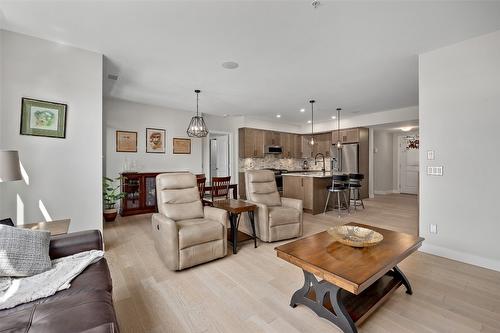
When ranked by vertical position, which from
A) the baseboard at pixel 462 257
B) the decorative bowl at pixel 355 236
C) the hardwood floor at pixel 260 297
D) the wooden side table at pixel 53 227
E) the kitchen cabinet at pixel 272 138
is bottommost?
the hardwood floor at pixel 260 297

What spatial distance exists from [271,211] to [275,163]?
4.83 metres

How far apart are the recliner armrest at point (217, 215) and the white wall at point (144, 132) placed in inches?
125

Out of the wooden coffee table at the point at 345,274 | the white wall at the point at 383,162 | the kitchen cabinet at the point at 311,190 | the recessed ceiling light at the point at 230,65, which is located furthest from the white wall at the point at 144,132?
the white wall at the point at 383,162

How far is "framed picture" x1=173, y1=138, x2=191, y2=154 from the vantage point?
5816mm

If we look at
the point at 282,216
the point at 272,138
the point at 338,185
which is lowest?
the point at 282,216

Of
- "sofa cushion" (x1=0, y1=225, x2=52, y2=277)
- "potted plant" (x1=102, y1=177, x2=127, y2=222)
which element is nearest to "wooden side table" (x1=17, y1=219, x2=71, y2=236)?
"sofa cushion" (x1=0, y1=225, x2=52, y2=277)

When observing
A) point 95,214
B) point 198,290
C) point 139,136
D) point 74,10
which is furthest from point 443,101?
point 139,136

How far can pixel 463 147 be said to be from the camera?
263cm

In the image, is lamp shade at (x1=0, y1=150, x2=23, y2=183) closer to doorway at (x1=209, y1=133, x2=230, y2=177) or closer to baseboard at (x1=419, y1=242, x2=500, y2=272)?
baseboard at (x1=419, y1=242, x2=500, y2=272)

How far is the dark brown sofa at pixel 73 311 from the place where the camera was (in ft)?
3.15

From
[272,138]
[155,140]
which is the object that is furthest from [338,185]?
[155,140]

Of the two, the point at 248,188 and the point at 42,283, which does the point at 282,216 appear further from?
the point at 42,283

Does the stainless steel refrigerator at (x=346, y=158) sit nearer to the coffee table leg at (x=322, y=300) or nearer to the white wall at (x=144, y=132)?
the white wall at (x=144, y=132)

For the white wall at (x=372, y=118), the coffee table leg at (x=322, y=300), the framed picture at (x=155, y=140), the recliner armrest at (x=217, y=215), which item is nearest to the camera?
the coffee table leg at (x=322, y=300)
